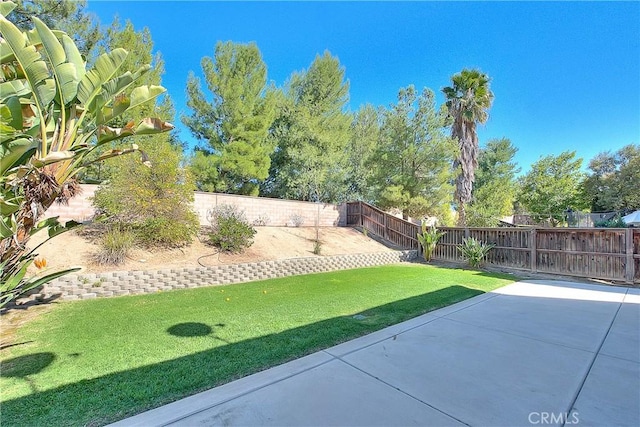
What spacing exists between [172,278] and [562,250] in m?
11.2

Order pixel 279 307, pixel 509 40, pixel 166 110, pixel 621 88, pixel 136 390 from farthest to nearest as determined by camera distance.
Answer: pixel 166 110 → pixel 621 88 → pixel 509 40 → pixel 279 307 → pixel 136 390

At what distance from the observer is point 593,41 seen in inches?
344

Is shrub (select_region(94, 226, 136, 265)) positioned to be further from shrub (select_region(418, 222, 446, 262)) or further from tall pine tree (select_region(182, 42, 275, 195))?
shrub (select_region(418, 222, 446, 262))

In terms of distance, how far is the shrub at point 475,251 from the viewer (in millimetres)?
9773

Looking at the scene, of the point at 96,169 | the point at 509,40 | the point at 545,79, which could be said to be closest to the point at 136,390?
the point at 96,169

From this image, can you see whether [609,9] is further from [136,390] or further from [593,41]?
[136,390]

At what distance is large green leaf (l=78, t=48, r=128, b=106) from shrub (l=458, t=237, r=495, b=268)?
10711 mm

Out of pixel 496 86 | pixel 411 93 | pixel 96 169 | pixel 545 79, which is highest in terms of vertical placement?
pixel 496 86

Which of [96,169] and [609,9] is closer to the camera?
[609,9]

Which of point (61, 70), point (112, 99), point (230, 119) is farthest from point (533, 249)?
point (230, 119)

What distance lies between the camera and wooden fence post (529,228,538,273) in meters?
8.99

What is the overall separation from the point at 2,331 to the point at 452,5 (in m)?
12.6

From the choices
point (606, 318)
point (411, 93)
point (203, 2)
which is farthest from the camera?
point (411, 93)

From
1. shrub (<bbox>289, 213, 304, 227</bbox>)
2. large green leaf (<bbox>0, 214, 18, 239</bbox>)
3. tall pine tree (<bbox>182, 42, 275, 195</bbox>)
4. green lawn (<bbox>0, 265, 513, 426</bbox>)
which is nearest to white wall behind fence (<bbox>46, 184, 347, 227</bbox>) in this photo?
shrub (<bbox>289, 213, 304, 227</bbox>)
